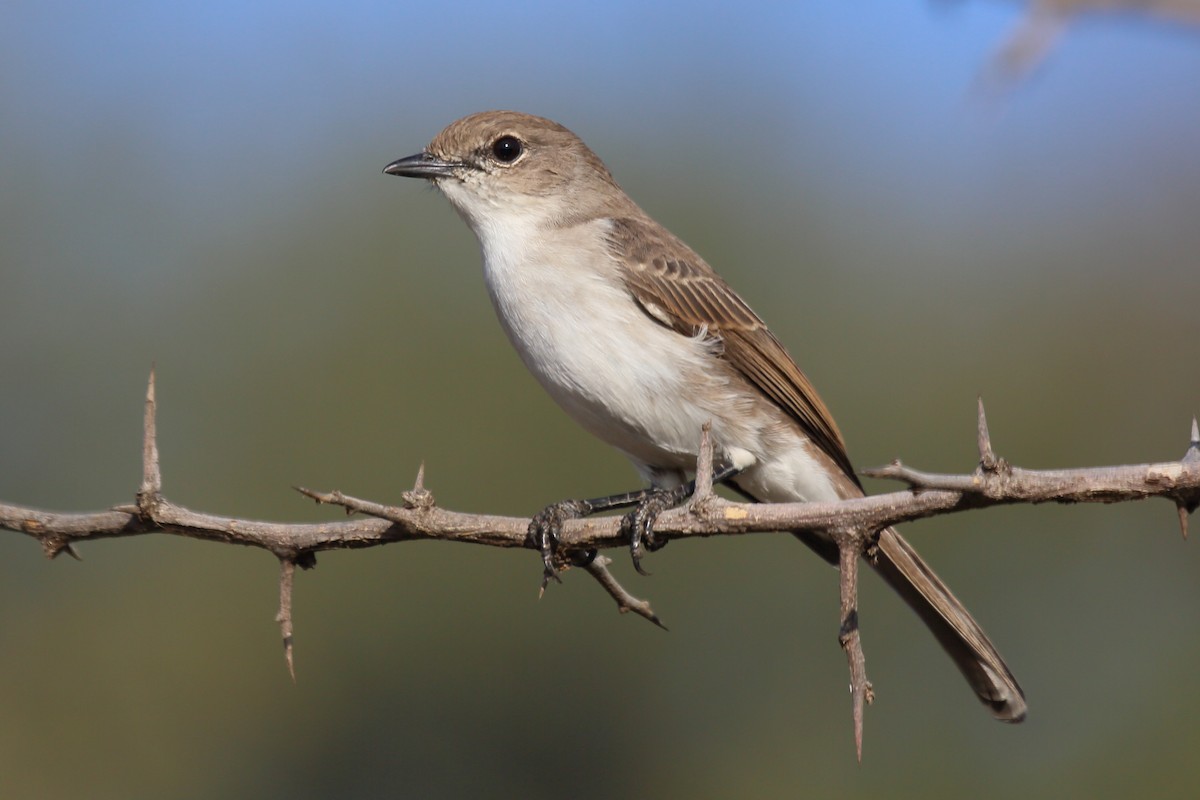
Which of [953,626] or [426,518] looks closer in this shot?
[426,518]

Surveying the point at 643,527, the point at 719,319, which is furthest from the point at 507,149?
the point at 643,527

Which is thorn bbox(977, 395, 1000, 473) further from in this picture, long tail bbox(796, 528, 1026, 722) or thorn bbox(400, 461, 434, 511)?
long tail bbox(796, 528, 1026, 722)

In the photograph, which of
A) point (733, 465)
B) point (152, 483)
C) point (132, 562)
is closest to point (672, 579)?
point (733, 465)

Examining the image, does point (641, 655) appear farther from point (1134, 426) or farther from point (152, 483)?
point (152, 483)

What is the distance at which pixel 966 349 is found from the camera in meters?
10.1

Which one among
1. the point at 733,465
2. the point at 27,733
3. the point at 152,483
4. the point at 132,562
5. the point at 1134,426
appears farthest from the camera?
the point at 1134,426

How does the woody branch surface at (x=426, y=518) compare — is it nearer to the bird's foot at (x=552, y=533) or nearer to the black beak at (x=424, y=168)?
the bird's foot at (x=552, y=533)

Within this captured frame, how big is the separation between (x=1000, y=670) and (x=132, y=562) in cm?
670

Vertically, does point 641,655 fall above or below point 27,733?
above

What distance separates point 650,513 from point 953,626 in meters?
1.25

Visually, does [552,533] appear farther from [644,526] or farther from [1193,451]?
[1193,451]

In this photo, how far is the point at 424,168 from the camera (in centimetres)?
554

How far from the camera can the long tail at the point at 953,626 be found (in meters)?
4.36

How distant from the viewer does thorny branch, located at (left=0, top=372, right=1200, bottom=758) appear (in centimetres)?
276
